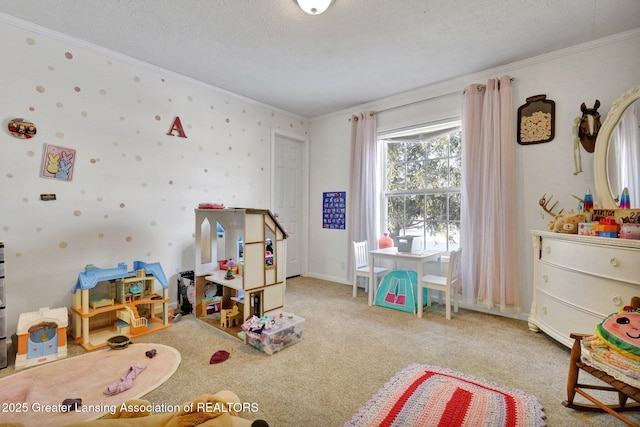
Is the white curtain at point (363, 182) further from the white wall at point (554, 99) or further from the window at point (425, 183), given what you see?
the white wall at point (554, 99)

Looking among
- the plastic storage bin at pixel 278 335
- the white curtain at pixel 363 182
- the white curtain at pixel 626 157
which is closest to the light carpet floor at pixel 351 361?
the plastic storage bin at pixel 278 335

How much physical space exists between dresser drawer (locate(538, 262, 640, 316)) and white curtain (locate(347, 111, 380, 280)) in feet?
6.29

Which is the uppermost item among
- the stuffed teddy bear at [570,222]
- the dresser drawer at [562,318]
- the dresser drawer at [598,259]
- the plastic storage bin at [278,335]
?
the stuffed teddy bear at [570,222]

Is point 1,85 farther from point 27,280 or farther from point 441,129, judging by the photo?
point 441,129

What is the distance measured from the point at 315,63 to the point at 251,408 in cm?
293

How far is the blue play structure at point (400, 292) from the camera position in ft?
10.4

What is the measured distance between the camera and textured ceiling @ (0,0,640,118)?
2.19 meters

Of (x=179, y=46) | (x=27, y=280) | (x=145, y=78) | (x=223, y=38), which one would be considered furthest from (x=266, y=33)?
(x=27, y=280)

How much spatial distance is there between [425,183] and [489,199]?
0.85 meters

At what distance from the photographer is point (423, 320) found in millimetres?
2926

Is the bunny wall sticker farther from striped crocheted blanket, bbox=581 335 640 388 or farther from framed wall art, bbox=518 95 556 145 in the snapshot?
framed wall art, bbox=518 95 556 145

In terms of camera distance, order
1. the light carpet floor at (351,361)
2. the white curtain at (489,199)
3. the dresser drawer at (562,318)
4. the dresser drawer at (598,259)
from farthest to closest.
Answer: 1. the white curtain at (489,199)
2. the dresser drawer at (562,318)
3. the dresser drawer at (598,259)
4. the light carpet floor at (351,361)

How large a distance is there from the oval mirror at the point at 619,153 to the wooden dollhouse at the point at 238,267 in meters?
2.63

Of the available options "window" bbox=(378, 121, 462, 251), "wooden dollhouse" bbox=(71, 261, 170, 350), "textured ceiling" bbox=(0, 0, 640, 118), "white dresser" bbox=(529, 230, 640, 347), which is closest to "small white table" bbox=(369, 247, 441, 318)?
"window" bbox=(378, 121, 462, 251)
